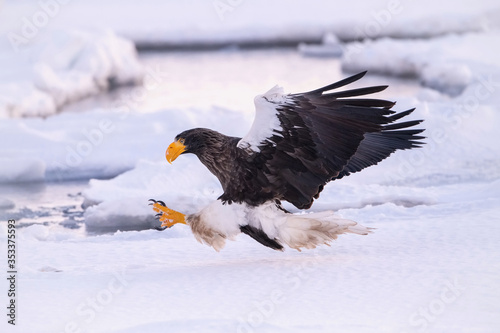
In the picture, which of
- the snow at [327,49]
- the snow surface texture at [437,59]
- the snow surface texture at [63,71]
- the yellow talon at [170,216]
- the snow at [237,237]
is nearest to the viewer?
the snow at [237,237]

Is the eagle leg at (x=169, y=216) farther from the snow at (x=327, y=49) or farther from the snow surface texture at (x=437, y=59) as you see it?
the snow at (x=327, y=49)

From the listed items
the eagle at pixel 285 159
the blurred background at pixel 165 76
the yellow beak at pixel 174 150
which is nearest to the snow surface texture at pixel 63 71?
the blurred background at pixel 165 76

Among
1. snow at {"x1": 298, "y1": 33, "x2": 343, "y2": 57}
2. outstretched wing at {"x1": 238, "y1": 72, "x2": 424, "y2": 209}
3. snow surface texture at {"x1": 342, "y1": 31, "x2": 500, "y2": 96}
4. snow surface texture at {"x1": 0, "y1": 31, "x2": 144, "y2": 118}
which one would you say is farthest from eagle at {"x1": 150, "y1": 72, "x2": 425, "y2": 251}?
snow at {"x1": 298, "y1": 33, "x2": 343, "y2": 57}

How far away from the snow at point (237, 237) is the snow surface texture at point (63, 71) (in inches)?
1.7

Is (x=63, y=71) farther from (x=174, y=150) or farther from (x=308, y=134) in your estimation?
(x=308, y=134)

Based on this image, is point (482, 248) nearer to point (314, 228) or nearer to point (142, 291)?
point (314, 228)

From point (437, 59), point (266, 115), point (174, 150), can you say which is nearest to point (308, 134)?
point (266, 115)

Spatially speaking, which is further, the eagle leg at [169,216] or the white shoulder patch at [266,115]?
the eagle leg at [169,216]

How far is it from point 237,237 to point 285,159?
114cm

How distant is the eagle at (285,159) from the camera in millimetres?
4043

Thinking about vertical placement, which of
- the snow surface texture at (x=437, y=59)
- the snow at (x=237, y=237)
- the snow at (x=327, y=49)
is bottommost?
the snow at (x=237, y=237)

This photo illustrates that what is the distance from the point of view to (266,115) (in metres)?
3.96

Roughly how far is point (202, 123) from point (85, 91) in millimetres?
5982

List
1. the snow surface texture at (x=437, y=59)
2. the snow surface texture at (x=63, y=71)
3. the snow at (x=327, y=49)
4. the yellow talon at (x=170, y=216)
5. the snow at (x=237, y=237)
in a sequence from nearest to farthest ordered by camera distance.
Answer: the snow at (x=237, y=237), the yellow talon at (x=170, y=216), the snow surface texture at (x=63, y=71), the snow surface texture at (x=437, y=59), the snow at (x=327, y=49)
